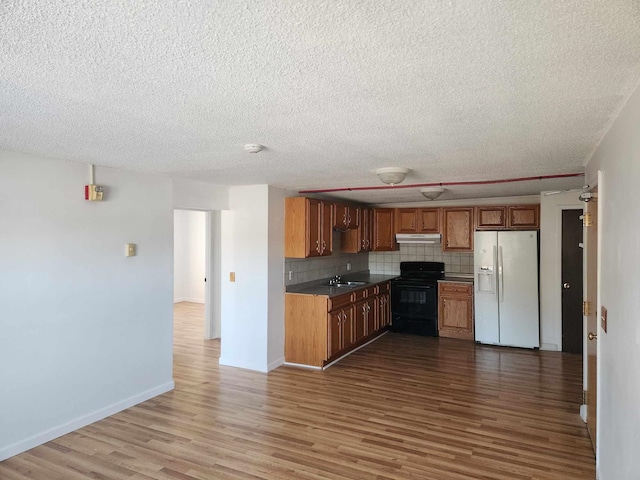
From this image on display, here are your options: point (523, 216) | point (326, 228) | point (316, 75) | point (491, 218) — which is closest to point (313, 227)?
point (326, 228)

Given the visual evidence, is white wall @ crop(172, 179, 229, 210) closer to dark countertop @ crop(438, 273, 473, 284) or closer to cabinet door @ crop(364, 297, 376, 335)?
cabinet door @ crop(364, 297, 376, 335)

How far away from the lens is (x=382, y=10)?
1149 mm

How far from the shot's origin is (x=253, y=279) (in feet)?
16.2

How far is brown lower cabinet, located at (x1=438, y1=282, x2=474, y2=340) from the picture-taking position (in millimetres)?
6285

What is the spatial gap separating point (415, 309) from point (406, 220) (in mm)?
1429

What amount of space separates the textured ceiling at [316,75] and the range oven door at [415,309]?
12.4 ft

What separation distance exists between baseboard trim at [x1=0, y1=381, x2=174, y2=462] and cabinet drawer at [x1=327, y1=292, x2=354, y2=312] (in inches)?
74.8

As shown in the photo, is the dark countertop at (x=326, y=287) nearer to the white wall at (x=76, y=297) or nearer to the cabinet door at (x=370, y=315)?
the cabinet door at (x=370, y=315)

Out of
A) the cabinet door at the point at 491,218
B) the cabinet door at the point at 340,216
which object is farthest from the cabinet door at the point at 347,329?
the cabinet door at the point at 491,218

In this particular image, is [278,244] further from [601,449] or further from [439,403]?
[601,449]

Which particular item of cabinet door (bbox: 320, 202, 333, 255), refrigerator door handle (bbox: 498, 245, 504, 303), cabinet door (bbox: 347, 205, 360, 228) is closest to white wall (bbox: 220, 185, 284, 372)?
cabinet door (bbox: 320, 202, 333, 255)

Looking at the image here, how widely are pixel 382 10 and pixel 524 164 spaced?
2.76m

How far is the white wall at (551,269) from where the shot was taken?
561 cm

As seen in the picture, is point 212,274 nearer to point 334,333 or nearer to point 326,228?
point 326,228
